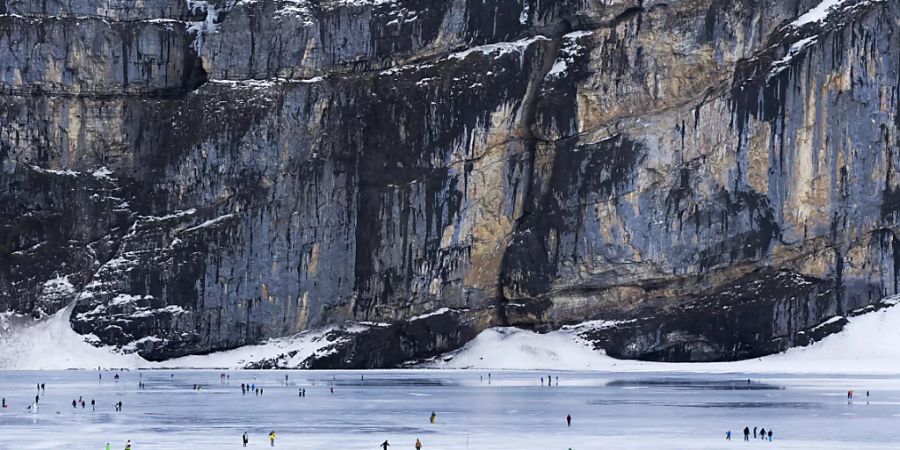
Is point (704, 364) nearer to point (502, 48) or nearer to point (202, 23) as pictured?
point (502, 48)

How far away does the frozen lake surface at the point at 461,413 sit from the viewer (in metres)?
61.8

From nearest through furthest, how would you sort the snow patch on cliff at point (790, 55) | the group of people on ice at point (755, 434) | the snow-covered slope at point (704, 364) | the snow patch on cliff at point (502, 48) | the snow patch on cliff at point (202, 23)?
1. the group of people on ice at point (755, 434)
2. the snow-covered slope at point (704, 364)
3. the snow patch on cliff at point (790, 55)
4. the snow patch on cliff at point (502, 48)
5. the snow patch on cliff at point (202, 23)

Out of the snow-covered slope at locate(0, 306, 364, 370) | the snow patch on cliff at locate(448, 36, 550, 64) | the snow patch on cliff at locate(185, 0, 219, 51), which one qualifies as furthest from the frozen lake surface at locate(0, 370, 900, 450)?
the snow patch on cliff at locate(185, 0, 219, 51)

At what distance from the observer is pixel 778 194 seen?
126m

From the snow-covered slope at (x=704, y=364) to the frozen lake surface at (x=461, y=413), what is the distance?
432 inches

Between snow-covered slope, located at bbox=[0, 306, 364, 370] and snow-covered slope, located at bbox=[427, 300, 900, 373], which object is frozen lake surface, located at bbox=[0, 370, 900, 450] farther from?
snow-covered slope, located at bbox=[0, 306, 364, 370]

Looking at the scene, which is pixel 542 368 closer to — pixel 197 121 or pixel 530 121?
pixel 530 121

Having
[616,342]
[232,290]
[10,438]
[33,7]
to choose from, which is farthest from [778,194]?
[10,438]

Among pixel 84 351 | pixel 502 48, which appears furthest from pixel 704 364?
pixel 84 351

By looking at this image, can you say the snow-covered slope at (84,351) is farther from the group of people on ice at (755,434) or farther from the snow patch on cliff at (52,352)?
the group of people on ice at (755,434)

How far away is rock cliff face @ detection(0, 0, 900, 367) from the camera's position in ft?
412

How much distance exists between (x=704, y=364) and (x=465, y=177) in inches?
1003

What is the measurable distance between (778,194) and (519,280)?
74.9 ft

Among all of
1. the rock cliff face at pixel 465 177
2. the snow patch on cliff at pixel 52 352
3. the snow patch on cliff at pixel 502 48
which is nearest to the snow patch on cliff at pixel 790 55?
the rock cliff face at pixel 465 177
